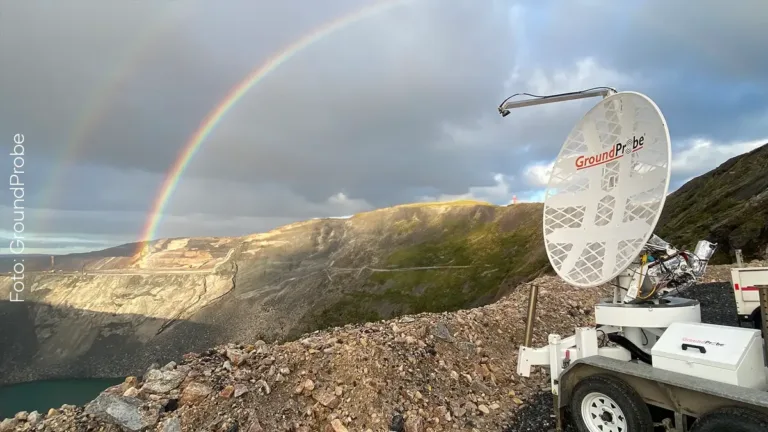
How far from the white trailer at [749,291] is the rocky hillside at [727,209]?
89.5 ft

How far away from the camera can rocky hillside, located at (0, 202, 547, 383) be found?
11356 cm

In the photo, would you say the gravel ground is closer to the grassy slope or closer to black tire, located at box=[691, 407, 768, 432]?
black tire, located at box=[691, 407, 768, 432]

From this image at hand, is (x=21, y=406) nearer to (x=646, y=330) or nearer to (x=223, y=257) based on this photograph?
(x=223, y=257)

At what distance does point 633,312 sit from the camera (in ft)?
22.9

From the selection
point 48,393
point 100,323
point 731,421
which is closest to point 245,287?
point 100,323

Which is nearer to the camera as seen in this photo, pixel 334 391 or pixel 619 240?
pixel 619 240

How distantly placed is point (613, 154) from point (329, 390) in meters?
7.47

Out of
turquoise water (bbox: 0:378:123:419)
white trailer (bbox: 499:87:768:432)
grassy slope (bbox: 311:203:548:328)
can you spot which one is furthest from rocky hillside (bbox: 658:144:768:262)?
turquoise water (bbox: 0:378:123:419)

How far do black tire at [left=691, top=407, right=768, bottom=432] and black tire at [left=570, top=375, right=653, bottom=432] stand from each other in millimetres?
647

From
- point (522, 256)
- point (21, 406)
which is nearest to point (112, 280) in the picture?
point (21, 406)

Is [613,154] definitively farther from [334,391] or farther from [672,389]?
[334,391]

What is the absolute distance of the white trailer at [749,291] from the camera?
6.32 meters

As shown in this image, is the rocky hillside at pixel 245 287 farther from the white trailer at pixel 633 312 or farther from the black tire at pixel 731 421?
the black tire at pixel 731 421

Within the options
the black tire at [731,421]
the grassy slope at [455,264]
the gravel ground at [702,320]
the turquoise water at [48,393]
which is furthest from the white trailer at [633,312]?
the turquoise water at [48,393]
